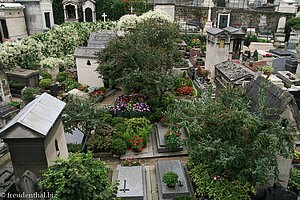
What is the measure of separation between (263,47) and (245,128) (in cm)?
2424

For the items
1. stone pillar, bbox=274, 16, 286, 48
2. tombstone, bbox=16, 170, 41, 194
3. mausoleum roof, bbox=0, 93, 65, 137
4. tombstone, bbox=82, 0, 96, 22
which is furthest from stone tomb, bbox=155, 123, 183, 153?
tombstone, bbox=82, 0, 96, 22

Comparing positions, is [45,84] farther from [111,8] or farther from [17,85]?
[111,8]

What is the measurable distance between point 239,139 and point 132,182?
4363 mm

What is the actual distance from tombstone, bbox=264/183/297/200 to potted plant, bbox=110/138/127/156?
6.06 m

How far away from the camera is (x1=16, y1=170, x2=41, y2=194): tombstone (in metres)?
5.83

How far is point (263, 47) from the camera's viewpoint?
28.0 m

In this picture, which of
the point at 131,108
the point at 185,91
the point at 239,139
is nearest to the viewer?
the point at 239,139

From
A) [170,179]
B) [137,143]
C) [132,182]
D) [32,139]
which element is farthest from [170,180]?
[32,139]

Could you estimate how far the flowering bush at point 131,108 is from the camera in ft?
46.2

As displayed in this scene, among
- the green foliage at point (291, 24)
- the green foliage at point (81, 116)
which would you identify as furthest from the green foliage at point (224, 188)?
the green foliage at point (291, 24)

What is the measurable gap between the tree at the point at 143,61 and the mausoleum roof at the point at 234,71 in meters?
3.33

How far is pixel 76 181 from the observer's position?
568cm

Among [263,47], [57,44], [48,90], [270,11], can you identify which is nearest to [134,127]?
[48,90]

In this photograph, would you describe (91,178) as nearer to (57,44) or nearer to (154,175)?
(154,175)
